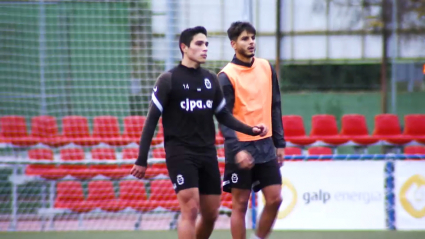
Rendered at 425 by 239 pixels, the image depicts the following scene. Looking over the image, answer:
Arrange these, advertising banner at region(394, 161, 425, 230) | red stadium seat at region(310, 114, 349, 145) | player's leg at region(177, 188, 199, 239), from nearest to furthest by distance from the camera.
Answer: player's leg at region(177, 188, 199, 239) → advertising banner at region(394, 161, 425, 230) → red stadium seat at region(310, 114, 349, 145)

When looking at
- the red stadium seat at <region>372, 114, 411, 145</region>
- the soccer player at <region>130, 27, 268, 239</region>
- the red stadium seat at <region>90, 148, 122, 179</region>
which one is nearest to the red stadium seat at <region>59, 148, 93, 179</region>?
the red stadium seat at <region>90, 148, 122, 179</region>

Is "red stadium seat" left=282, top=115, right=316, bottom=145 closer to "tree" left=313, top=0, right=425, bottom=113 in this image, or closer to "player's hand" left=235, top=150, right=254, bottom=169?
"tree" left=313, top=0, right=425, bottom=113

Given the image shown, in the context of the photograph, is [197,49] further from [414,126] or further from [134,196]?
[414,126]

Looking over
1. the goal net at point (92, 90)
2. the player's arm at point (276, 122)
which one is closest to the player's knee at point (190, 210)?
the player's arm at point (276, 122)

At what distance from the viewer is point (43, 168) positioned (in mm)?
9711

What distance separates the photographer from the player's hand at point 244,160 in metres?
5.10

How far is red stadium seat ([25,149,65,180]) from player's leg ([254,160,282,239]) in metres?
4.71

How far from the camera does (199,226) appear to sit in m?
5.23

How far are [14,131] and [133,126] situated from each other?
69.5 inches

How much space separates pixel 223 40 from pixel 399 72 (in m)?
6.71

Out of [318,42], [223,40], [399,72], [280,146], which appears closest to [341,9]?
[318,42]

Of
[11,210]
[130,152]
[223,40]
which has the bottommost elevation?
[11,210]

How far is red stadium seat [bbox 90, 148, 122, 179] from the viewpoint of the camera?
954 cm

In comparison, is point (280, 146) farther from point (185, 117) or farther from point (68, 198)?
point (68, 198)
